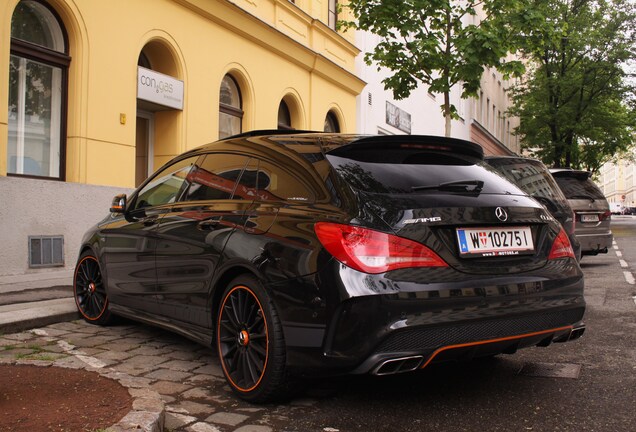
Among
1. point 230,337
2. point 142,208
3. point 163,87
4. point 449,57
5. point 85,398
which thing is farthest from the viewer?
point 449,57

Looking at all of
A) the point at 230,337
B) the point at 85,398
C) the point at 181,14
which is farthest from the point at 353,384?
the point at 181,14

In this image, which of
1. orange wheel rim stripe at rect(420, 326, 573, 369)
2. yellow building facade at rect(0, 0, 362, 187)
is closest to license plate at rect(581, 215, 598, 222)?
yellow building facade at rect(0, 0, 362, 187)

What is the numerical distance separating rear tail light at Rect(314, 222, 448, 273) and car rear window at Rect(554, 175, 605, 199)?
918 centimetres

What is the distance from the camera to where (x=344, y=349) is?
332cm

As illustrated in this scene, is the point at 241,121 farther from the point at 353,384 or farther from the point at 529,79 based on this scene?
the point at 529,79

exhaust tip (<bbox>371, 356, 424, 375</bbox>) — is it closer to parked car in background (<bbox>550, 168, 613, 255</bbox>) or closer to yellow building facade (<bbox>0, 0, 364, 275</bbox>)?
yellow building facade (<bbox>0, 0, 364, 275</bbox>)

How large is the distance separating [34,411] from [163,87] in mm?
8851

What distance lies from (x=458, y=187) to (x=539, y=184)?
212 inches

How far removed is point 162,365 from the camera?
15.5 ft

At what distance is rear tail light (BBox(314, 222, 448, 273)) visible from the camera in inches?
131

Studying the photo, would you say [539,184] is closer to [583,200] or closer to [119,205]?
[583,200]

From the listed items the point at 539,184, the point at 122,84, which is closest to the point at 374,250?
the point at 539,184

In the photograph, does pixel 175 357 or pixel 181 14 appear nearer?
pixel 175 357

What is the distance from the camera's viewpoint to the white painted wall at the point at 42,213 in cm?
845
